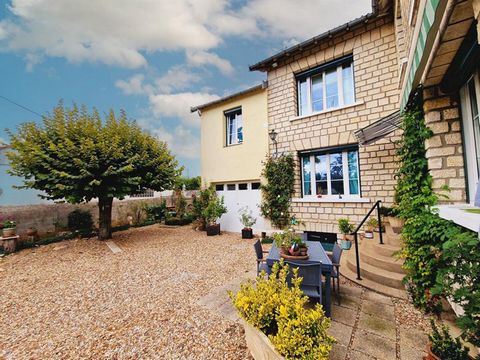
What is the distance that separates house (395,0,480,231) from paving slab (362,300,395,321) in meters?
1.77

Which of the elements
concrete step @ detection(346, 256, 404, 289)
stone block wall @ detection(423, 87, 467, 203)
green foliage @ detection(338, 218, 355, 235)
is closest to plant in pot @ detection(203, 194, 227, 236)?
green foliage @ detection(338, 218, 355, 235)

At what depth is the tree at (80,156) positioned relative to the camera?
6.68 m

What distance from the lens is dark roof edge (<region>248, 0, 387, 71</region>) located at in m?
6.29

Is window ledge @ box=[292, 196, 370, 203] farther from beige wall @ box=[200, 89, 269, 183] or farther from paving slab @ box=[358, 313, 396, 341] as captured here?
paving slab @ box=[358, 313, 396, 341]

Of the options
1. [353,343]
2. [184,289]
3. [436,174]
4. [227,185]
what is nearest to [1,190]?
[227,185]

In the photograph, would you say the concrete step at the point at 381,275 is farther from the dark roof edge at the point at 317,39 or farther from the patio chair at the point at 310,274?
the dark roof edge at the point at 317,39

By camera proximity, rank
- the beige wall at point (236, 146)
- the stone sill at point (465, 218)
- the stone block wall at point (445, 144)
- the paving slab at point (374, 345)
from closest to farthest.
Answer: the stone sill at point (465, 218)
the paving slab at point (374, 345)
the stone block wall at point (445, 144)
the beige wall at point (236, 146)

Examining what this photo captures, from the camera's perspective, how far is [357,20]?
6.51 m

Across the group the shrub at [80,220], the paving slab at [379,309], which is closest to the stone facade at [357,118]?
the paving slab at [379,309]

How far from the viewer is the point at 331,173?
7438 millimetres

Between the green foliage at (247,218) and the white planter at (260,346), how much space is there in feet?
20.9

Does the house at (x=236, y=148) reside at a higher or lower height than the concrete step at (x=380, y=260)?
higher

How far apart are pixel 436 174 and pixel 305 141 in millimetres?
4960

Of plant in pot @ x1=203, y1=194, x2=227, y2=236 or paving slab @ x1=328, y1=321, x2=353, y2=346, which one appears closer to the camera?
paving slab @ x1=328, y1=321, x2=353, y2=346
